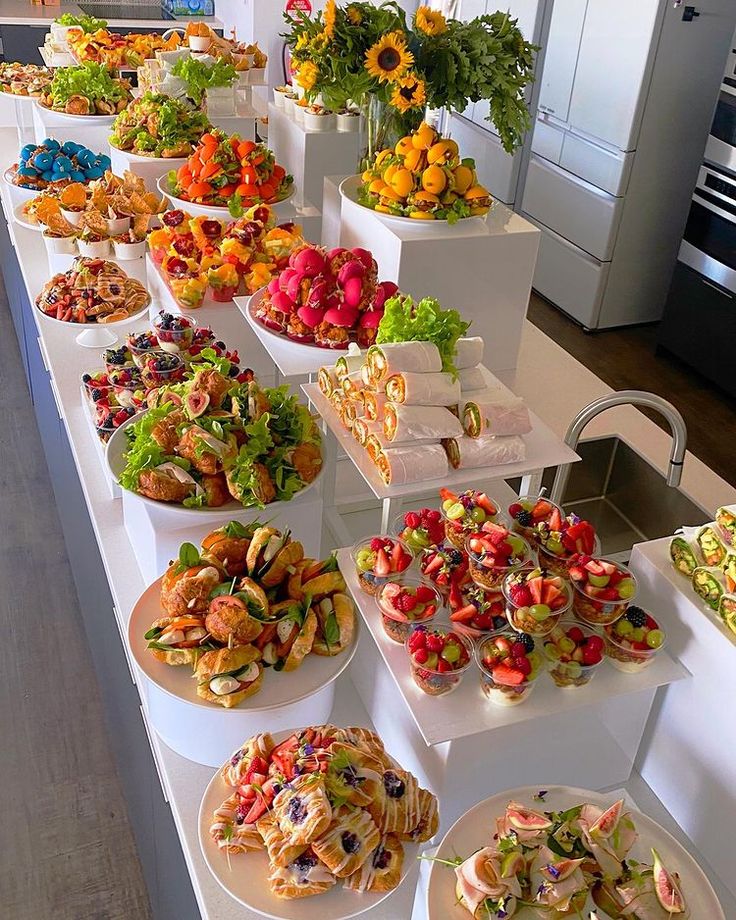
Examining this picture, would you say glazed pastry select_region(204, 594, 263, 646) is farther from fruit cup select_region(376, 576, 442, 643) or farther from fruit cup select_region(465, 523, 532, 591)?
fruit cup select_region(465, 523, 532, 591)

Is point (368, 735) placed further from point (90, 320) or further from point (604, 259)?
point (604, 259)

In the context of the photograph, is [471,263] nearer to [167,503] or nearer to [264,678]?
[167,503]

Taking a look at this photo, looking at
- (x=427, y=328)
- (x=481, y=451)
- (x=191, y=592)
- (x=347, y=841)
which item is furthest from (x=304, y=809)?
(x=427, y=328)

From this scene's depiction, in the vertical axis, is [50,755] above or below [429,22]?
below

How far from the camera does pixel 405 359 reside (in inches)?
54.8

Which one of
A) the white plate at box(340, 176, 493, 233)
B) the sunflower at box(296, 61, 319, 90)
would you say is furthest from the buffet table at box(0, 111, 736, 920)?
the sunflower at box(296, 61, 319, 90)

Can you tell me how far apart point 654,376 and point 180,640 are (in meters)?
3.56

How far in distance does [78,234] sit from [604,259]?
2.70 meters

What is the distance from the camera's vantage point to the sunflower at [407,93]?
213 cm

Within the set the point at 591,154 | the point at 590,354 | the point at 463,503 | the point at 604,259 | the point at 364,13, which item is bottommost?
the point at 590,354

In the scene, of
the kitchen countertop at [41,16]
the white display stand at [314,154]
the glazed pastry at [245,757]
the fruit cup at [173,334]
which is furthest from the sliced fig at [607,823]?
the kitchen countertop at [41,16]

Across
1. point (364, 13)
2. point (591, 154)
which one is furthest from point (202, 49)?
point (591, 154)

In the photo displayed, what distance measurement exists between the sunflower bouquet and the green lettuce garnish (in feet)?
2.95

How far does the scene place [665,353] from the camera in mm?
4508
